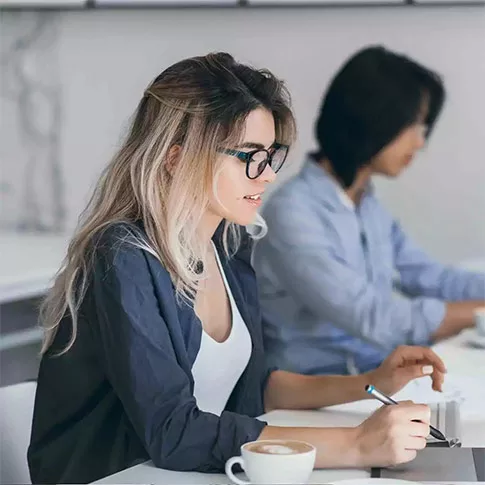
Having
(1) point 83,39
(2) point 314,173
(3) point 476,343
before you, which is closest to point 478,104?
(2) point 314,173

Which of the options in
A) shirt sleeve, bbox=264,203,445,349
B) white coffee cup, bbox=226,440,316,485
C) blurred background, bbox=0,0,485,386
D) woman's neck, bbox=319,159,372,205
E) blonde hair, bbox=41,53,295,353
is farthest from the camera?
blurred background, bbox=0,0,485,386

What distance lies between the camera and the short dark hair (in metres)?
1.62

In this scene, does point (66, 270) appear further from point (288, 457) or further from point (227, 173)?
point (288, 457)

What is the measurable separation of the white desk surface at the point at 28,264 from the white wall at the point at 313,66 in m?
0.09

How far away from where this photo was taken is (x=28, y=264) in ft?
5.68

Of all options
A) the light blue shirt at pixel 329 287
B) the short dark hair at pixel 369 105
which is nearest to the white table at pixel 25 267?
the light blue shirt at pixel 329 287

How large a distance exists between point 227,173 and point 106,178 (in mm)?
115

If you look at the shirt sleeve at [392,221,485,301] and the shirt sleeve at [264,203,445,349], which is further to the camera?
the shirt sleeve at [392,221,485,301]

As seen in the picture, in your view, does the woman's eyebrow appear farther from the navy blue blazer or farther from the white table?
the white table

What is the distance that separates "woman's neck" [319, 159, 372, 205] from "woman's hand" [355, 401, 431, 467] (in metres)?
0.81

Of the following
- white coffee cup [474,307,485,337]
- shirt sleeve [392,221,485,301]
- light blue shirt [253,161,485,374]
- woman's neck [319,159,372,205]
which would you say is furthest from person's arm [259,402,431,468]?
shirt sleeve [392,221,485,301]

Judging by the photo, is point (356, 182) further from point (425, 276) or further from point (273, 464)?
point (273, 464)

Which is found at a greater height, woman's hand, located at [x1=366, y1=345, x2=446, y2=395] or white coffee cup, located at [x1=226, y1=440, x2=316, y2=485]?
white coffee cup, located at [x1=226, y1=440, x2=316, y2=485]

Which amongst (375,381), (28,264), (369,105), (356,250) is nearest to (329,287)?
(356,250)
